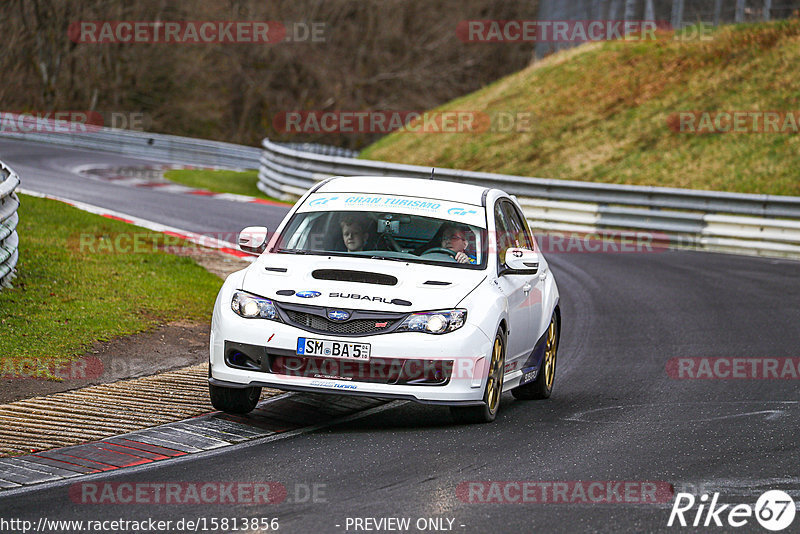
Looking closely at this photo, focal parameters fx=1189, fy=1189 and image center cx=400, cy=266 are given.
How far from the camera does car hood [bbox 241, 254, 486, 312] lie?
7.64 meters

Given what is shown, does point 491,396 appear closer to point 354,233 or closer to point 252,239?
Result: point 354,233

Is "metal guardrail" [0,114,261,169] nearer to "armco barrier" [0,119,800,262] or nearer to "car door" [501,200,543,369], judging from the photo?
"armco barrier" [0,119,800,262]

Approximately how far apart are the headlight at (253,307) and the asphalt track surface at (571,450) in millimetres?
837

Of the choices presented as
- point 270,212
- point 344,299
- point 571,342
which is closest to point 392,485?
point 344,299

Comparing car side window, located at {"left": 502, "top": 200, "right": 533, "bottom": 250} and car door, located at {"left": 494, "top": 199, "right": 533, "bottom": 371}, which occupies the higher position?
car side window, located at {"left": 502, "top": 200, "right": 533, "bottom": 250}

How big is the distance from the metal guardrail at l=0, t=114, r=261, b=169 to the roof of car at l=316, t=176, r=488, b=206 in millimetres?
33287

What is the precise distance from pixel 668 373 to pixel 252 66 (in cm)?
5043

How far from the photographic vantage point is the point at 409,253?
28.3 ft

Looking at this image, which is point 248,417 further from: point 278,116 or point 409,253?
point 278,116

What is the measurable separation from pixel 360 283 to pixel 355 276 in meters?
0.12
